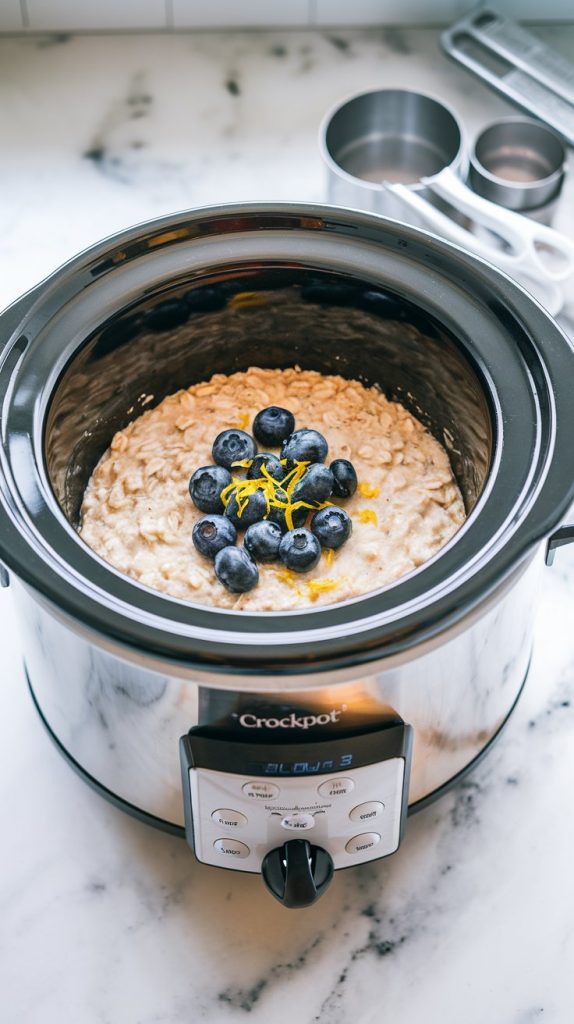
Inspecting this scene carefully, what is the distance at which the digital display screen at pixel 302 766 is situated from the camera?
930 millimetres

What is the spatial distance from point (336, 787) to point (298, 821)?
2.3 inches

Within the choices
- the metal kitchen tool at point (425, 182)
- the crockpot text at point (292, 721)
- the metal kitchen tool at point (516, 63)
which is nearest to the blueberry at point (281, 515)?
the crockpot text at point (292, 721)

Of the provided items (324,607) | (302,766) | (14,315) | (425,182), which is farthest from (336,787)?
(425,182)

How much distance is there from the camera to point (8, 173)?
1.74 meters

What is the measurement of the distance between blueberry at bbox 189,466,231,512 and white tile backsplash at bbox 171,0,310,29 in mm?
1006

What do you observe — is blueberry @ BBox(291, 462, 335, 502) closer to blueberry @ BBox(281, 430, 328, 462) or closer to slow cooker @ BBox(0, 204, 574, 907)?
blueberry @ BBox(281, 430, 328, 462)

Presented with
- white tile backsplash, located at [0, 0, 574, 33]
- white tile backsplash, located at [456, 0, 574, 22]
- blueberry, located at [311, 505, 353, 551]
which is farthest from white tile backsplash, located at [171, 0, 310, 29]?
blueberry, located at [311, 505, 353, 551]

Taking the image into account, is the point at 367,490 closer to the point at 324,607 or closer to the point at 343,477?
the point at 343,477

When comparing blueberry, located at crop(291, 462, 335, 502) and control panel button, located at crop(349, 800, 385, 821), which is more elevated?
blueberry, located at crop(291, 462, 335, 502)

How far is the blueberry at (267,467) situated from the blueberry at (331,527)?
7 cm

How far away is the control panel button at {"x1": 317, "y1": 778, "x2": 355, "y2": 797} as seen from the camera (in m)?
0.95

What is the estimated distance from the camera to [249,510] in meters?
1.17

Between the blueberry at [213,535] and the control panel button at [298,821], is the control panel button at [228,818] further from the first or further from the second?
the blueberry at [213,535]

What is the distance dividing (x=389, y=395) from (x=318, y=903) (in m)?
0.55
